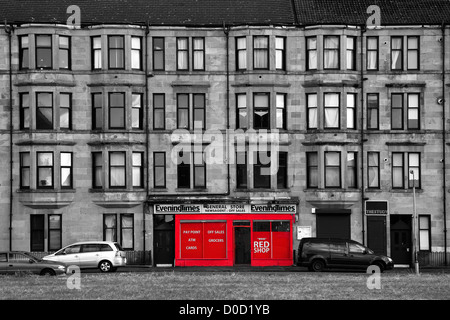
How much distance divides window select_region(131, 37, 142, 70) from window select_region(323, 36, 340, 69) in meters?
11.4

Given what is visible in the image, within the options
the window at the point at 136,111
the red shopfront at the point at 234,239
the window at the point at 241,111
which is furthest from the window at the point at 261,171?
the window at the point at 136,111

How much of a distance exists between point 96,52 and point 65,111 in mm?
4104

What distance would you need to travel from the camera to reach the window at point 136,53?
57.0m

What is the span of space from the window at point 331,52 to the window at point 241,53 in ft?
16.1

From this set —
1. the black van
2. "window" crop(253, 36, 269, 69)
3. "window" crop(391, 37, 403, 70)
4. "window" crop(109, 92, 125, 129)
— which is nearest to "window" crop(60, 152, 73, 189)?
"window" crop(109, 92, 125, 129)

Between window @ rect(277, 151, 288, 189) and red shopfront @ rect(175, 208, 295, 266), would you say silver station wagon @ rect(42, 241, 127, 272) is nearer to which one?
red shopfront @ rect(175, 208, 295, 266)

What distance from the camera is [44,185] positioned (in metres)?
56.2

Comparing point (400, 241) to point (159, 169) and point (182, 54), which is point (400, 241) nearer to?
point (159, 169)

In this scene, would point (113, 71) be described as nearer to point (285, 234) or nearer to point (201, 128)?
point (201, 128)

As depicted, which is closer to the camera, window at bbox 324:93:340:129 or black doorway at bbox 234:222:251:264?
black doorway at bbox 234:222:251:264

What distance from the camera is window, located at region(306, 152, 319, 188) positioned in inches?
2254

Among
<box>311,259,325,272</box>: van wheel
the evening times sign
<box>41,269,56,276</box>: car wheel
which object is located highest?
the evening times sign

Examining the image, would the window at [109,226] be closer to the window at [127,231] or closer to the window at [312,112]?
the window at [127,231]
